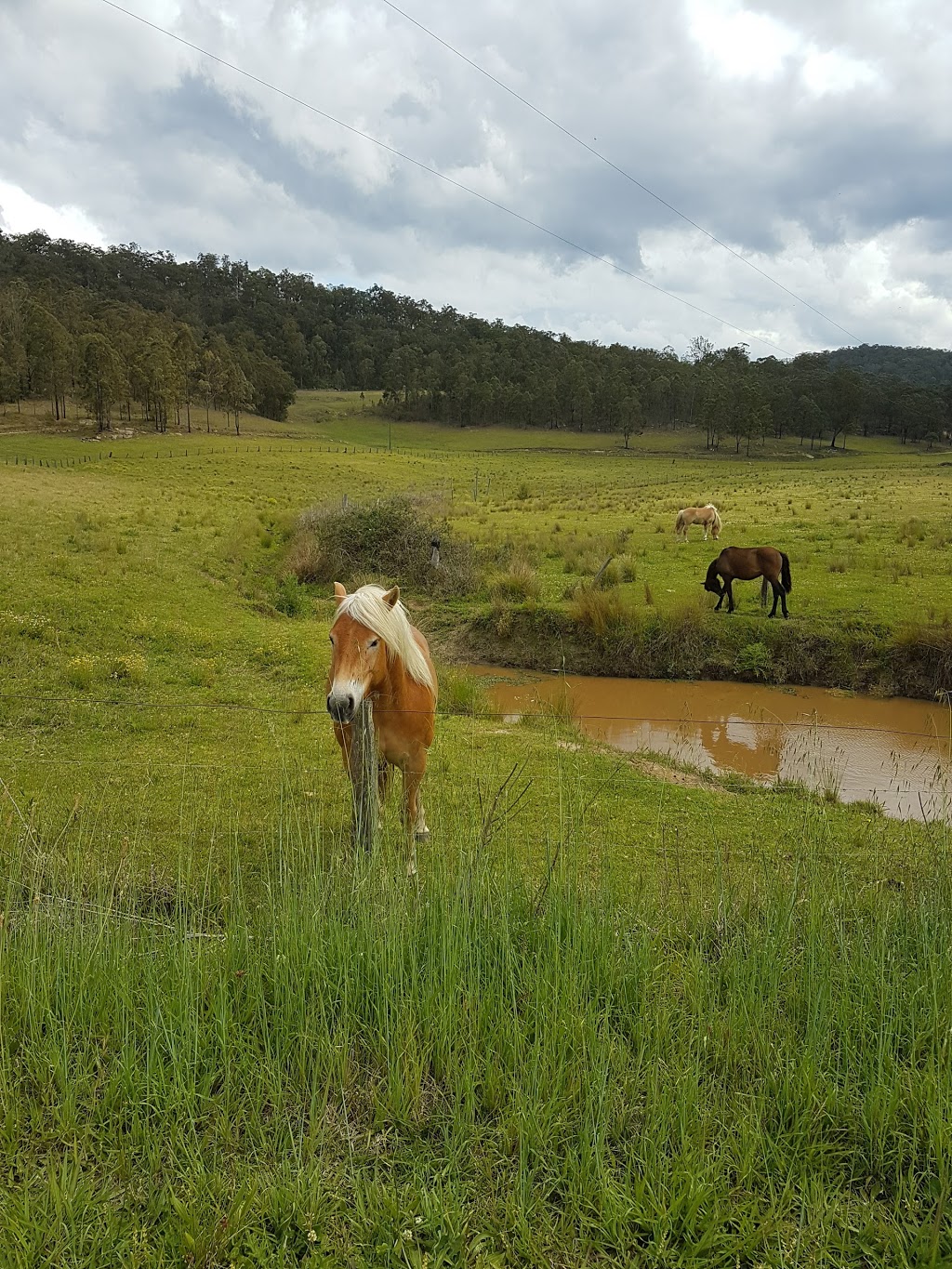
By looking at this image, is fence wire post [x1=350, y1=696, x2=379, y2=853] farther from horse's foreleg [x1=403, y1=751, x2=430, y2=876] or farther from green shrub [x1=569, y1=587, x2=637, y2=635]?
green shrub [x1=569, y1=587, x2=637, y2=635]

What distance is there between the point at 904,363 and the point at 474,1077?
156810mm

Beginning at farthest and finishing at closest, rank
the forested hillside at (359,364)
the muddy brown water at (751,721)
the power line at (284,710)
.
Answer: the forested hillside at (359,364), the muddy brown water at (751,721), the power line at (284,710)

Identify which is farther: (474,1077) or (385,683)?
(385,683)

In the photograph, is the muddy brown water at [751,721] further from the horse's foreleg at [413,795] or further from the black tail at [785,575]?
the horse's foreleg at [413,795]

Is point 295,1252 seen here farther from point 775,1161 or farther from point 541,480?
point 541,480

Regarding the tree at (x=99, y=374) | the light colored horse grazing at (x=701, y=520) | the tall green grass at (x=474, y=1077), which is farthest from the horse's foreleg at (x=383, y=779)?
the tree at (x=99, y=374)

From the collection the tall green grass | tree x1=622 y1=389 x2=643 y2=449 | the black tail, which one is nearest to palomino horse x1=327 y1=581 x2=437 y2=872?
the tall green grass

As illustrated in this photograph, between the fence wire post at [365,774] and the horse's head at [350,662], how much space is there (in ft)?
0.48

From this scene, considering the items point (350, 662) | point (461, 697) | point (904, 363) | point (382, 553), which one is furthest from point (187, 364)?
point (904, 363)

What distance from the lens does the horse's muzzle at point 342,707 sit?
4910 mm

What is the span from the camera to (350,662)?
17.3 ft

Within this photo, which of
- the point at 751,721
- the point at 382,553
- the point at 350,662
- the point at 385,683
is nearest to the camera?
the point at 350,662

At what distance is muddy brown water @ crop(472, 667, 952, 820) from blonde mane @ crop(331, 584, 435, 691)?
17.3 ft

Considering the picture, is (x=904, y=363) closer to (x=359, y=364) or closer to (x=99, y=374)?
(x=359, y=364)
